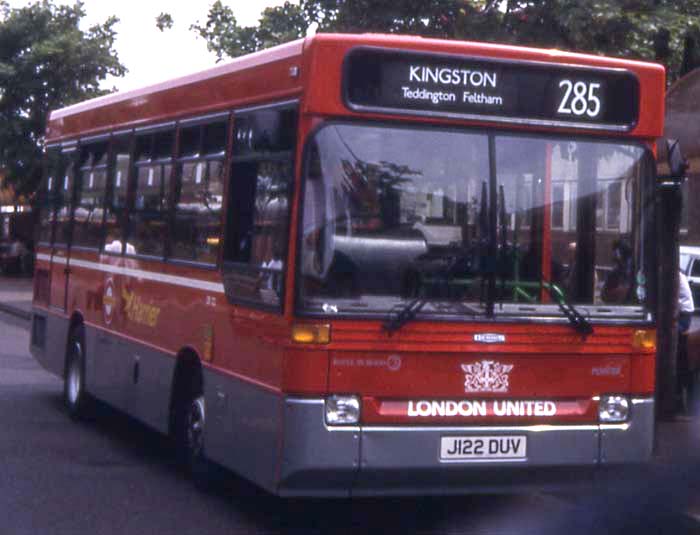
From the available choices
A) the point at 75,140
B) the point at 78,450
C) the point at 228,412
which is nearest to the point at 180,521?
the point at 228,412

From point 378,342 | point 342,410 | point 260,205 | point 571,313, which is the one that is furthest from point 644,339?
point 260,205

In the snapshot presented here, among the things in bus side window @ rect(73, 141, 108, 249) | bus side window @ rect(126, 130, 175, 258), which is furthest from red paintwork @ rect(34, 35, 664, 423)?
bus side window @ rect(73, 141, 108, 249)

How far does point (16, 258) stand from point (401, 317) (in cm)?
4380

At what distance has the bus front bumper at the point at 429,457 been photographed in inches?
324

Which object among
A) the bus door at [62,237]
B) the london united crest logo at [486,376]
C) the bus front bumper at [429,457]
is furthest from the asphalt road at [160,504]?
the bus door at [62,237]

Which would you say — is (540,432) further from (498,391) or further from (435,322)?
(435,322)

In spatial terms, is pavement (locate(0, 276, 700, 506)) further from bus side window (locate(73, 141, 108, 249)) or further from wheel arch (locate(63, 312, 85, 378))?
wheel arch (locate(63, 312, 85, 378))

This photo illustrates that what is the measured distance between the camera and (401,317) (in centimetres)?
835

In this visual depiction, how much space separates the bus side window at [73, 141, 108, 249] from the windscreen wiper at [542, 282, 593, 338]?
5579mm

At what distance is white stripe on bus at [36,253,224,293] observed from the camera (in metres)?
9.91

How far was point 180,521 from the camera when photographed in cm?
937

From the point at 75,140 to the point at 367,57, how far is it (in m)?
6.74

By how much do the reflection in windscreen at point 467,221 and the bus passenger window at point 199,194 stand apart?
1624 millimetres

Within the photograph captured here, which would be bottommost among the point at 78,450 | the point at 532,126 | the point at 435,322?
the point at 78,450
